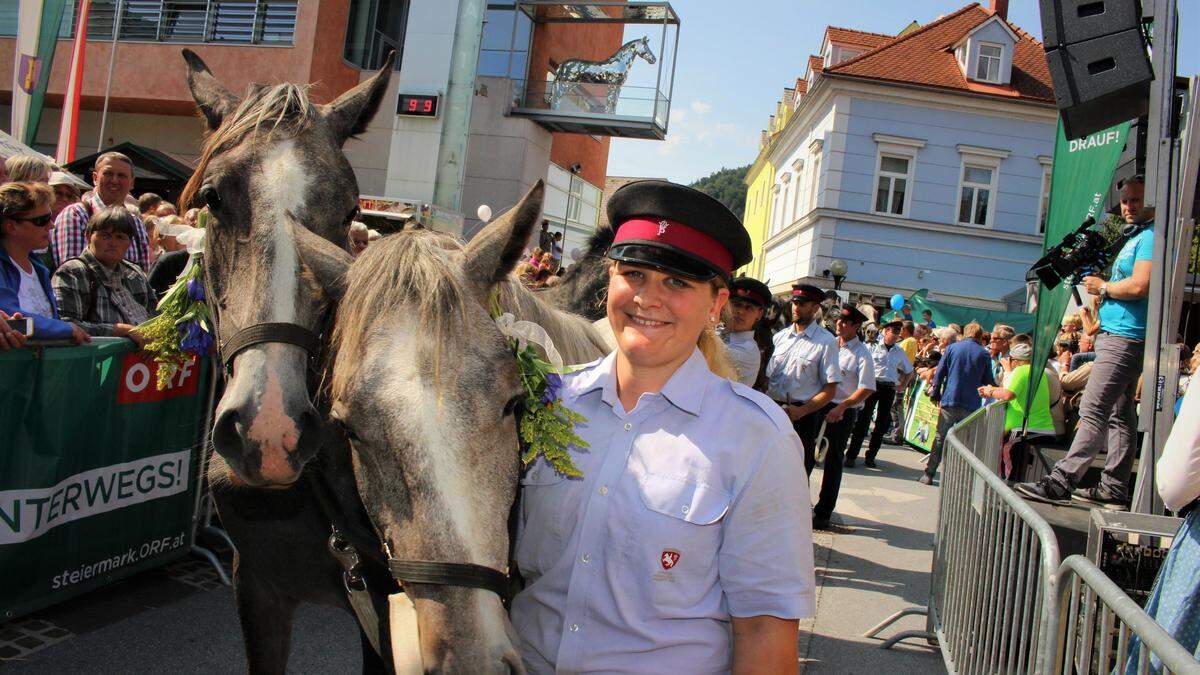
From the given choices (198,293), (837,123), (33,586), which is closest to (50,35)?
(33,586)

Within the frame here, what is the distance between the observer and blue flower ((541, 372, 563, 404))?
192 cm

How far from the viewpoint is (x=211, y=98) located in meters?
3.22

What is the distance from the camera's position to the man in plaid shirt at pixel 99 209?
19.1ft

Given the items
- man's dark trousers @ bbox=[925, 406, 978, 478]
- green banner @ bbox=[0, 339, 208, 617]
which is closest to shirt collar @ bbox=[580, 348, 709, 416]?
green banner @ bbox=[0, 339, 208, 617]

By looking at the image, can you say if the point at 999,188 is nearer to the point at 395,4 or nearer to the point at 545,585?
the point at 395,4

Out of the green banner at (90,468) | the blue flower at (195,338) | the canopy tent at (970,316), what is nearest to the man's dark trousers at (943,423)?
the canopy tent at (970,316)

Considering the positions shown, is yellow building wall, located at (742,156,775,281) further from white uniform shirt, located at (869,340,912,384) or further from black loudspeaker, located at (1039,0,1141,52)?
black loudspeaker, located at (1039,0,1141,52)

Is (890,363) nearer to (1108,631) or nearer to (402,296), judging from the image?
(1108,631)

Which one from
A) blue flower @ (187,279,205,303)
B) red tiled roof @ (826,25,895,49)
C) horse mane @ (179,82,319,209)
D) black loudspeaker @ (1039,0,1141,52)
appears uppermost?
red tiled roof @ (826,25,895,49)

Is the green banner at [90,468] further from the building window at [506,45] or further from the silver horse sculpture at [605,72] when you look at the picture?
the building window at [506,45]

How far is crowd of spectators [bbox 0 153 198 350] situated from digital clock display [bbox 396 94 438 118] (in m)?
11.7

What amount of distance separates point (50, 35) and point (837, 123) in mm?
21711

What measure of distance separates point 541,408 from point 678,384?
0.34 meters

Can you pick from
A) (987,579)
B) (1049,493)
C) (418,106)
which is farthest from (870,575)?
(418,106)
